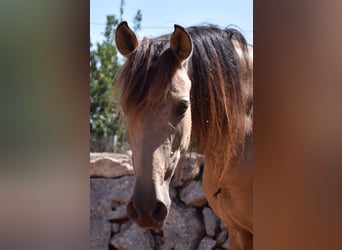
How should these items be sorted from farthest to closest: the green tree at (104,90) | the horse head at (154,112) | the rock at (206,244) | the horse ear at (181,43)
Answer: the green tree at (104,90) < the rock at (206,244) < the horse ear at (181,43) < the horse head at (154,112)

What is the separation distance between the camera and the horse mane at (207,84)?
1634mm

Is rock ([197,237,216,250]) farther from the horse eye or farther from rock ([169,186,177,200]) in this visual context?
the horse eye

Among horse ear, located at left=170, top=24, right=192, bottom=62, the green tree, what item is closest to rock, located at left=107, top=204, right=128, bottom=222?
the green tree

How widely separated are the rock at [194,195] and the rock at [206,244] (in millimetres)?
196

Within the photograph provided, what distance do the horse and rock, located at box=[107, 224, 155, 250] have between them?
1.07m

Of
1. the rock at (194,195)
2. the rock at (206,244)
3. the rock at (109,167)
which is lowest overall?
the rock at (206,244)

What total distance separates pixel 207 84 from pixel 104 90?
2.70 meters

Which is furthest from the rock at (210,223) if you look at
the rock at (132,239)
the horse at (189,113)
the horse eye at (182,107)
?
the horse eye at (182,107)

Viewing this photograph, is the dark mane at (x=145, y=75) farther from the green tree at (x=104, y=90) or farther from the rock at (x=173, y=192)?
the green tree at (x=104, y=90)
